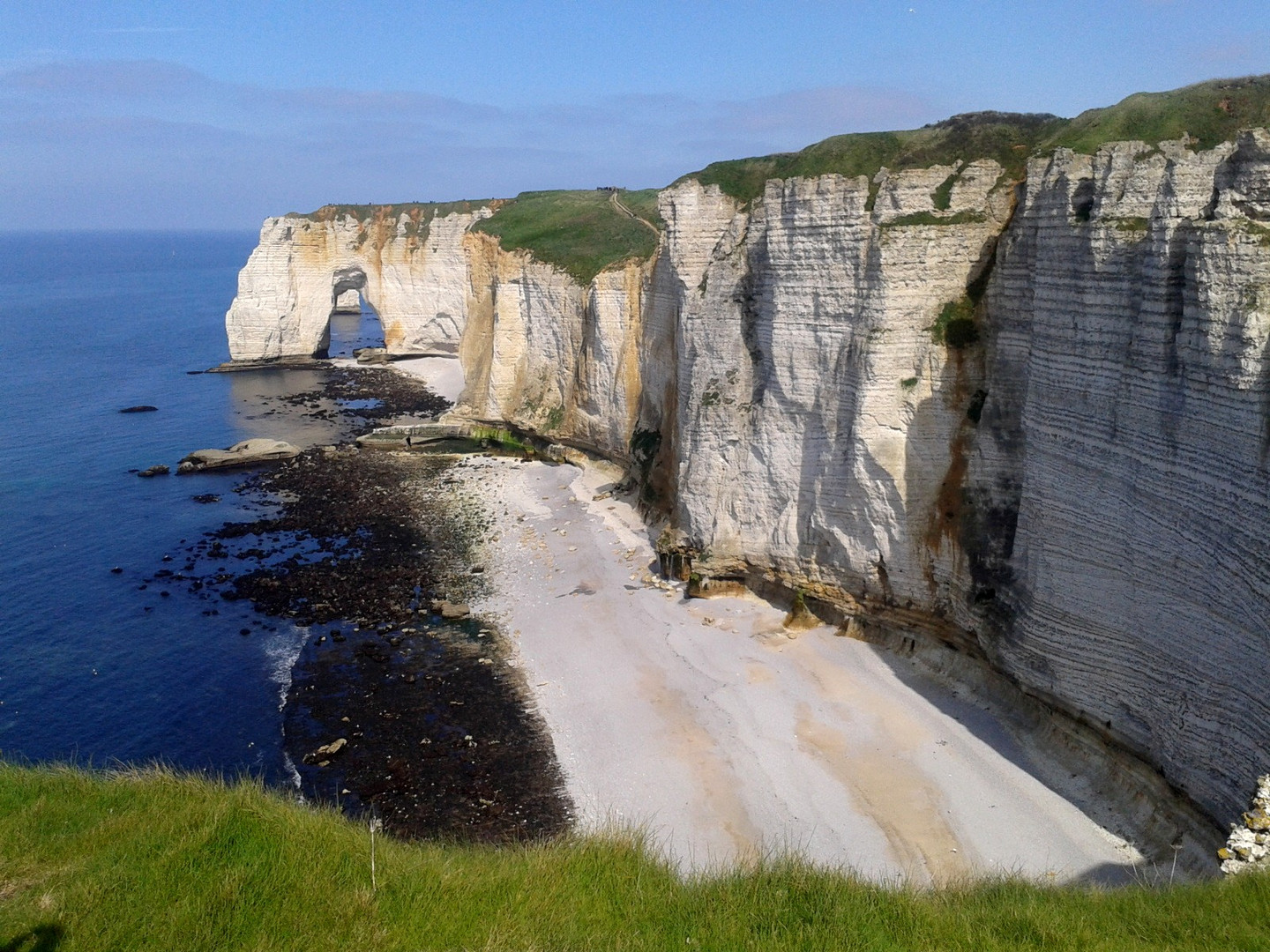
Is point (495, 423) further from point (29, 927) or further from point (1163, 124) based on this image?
point (29, 927)

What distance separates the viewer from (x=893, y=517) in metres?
21.7

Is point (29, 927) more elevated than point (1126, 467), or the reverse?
point (1126, 467)

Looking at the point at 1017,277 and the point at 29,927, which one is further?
the point at 1017,277

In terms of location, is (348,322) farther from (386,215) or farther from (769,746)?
(769,746)

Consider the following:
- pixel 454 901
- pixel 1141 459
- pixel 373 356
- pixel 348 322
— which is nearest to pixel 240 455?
pixel 373 356

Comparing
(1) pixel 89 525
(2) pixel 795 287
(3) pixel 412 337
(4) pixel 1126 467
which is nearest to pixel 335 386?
(3) pixel 412 337

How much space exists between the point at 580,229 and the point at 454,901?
4195 centimetres

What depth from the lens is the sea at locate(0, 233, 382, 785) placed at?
21625mm

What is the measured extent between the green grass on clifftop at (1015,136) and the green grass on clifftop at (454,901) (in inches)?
529

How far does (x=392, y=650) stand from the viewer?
2531cm

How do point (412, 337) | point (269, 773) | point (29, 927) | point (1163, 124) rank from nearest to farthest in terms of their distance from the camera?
1. point (29, 927)
2. point (1163, 124)
3. point (269, 773)
4. point (412, 337)

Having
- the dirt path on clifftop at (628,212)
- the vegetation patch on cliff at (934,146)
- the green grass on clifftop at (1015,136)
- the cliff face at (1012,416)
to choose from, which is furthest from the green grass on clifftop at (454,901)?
the dirt path on clifftop at (628,212)

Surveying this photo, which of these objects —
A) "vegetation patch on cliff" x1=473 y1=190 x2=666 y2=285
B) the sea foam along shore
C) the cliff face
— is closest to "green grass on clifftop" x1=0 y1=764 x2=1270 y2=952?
the sea foam along shore

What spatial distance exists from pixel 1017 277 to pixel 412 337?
54.3 metres
